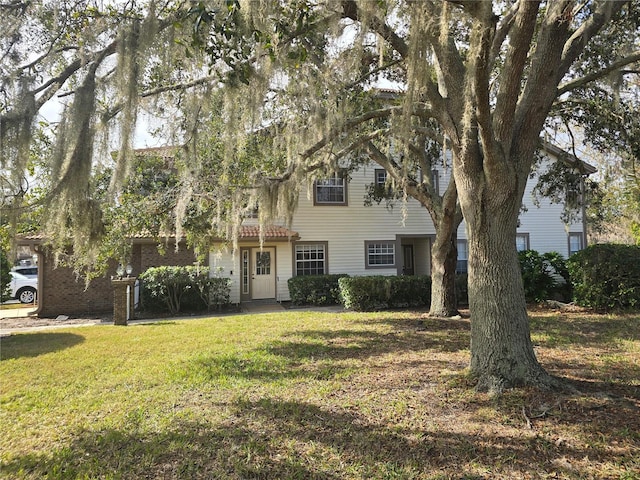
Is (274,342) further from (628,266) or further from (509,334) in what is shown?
(628,266)

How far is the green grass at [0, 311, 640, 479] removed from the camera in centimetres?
285

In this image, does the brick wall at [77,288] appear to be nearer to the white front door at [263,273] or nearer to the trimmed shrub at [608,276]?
the white front door at [263,273]

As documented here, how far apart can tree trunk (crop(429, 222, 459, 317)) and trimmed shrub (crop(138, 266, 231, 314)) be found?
649cm

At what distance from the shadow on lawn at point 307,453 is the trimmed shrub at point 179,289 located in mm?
7978

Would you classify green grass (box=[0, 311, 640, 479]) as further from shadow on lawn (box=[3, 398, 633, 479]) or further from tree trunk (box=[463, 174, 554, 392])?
tree trunk (box=[463, 174, 554, 392])

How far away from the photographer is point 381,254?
15.3 metres

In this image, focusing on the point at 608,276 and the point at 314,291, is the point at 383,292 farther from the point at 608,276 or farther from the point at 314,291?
the point at 608,276

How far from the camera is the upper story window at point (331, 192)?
47.9ft

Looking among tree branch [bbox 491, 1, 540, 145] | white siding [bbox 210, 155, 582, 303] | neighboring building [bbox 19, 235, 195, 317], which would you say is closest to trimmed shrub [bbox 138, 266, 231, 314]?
neighboring building [bbox 19, 235, 195, 317]

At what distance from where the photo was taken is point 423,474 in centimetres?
268

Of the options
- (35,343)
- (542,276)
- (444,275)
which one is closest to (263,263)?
(444,275)

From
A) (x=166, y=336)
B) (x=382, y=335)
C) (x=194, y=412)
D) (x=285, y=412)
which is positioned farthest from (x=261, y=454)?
(x=166, y=336)

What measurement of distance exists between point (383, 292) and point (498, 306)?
7.10 metres

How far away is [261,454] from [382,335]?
4.68 meters
